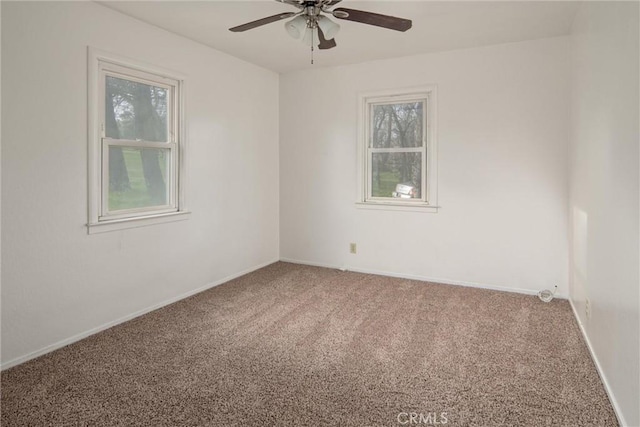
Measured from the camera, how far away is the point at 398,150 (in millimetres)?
4266

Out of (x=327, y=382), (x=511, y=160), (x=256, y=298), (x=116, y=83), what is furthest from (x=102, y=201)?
(x=511, y=160)

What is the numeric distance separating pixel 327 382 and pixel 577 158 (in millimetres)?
2569

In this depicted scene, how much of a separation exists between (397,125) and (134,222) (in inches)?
111

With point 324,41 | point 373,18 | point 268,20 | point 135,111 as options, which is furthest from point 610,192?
point 135,111

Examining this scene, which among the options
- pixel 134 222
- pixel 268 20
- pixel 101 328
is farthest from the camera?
pixel 134 222

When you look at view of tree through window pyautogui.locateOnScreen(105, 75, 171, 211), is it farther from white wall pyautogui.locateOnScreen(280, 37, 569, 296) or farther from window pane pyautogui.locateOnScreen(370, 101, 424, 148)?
window pane pyautogui.locateOnScreen(370, 101, 424, 148)

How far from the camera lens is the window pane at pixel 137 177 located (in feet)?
9.92

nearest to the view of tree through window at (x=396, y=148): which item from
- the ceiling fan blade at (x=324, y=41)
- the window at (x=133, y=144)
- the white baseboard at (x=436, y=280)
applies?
the white baseboard at (x=436, y=280)

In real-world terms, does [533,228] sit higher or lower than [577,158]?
lower

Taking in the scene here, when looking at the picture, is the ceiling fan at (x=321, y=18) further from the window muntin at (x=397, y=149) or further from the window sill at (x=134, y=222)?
the window muntin at (x=397, y=149)

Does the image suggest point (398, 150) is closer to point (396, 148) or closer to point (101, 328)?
point (396, 148)

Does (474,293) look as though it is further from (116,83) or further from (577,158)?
(116,83)

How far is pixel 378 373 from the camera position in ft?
7.38

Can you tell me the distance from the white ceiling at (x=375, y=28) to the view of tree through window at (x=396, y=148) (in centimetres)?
59
